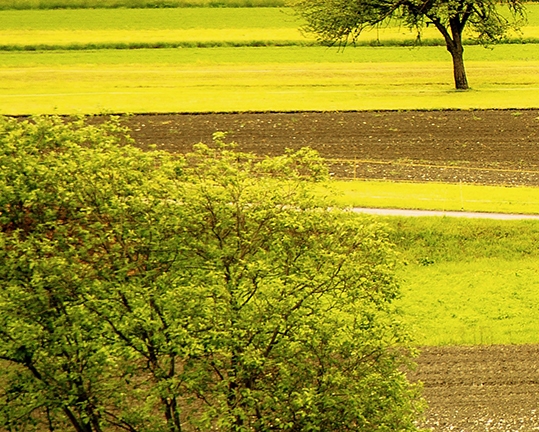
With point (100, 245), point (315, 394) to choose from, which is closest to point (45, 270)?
point (100, 245)

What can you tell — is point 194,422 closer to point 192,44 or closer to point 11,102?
point 11,102

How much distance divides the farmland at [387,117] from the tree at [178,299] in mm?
2450

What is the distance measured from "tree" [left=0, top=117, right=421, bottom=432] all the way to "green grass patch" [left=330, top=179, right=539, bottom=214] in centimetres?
1642

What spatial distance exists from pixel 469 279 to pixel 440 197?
5.67 meters

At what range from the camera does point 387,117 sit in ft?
166

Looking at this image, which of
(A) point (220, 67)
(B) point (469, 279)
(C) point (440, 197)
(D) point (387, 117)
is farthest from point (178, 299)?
(A) point (220, 67)

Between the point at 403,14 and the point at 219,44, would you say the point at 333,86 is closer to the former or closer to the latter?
the point at 403,14

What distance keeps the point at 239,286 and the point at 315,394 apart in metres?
2.39

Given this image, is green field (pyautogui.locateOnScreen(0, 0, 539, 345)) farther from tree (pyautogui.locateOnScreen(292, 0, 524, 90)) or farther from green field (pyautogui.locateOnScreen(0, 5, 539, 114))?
tree (pyautogui.locateOnScreen(292, 0, 524, 90))

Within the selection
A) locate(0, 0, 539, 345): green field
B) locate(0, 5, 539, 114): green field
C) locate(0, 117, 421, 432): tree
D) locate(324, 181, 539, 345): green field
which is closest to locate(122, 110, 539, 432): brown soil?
locate(0, 0, 539, 345): green field

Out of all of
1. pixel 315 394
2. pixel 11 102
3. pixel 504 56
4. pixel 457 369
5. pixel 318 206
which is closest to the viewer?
pixel 315 394

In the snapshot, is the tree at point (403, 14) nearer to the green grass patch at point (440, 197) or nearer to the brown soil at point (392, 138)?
the brown soil at point (392, 138)

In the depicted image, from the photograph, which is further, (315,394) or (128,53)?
(128,53)

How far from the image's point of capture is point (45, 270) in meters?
18.0
